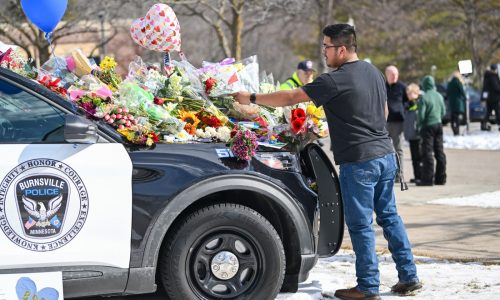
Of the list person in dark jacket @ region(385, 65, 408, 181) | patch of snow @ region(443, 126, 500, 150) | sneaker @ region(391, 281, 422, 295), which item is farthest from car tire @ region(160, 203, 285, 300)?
patch of snow @ region(443, 126, 500, 150)

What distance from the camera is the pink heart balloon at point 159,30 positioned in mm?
7090

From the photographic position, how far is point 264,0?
23109 millimetres

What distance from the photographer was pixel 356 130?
600 cm

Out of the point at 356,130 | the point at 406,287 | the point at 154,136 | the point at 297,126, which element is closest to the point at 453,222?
the point at 406,287

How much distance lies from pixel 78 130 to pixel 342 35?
6.51 feet

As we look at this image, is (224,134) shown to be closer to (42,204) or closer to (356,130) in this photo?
(356,130)

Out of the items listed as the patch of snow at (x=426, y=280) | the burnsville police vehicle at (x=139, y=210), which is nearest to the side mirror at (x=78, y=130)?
the burnsville police vehicle at (x=139, y=210)

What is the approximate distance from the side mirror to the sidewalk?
3.77 m

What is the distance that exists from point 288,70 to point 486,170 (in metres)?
34.7

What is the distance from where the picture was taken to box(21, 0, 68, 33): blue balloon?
7305 mm

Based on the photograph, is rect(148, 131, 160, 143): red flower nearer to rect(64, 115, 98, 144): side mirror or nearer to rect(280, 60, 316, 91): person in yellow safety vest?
rect(64, 115, 98, 144): side mirror

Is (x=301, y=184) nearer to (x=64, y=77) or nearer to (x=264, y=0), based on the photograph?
(x=64, y=77)

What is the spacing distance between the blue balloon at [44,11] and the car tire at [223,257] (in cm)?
273

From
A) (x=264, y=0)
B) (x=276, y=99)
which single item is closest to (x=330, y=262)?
(x=276, y=99)
